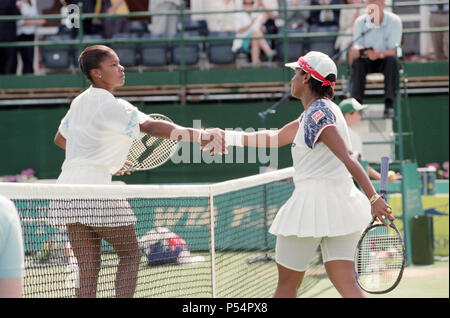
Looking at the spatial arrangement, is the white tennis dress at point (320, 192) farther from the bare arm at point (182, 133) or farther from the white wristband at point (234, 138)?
the white wristband at point (234, 138)

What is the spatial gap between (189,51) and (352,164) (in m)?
9.98

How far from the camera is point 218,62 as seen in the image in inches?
558

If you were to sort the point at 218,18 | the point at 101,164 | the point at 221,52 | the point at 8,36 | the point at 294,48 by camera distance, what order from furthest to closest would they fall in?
the point at 218,18 < the point at 8,36 < the point at 221,52 < the point at 294,48 < the point at 101,164

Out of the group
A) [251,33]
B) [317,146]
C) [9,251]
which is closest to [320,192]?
[317,146]

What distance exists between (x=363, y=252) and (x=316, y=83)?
93 cm

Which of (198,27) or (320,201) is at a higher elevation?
(198,27)

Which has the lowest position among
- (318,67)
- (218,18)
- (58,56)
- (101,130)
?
(101,130)

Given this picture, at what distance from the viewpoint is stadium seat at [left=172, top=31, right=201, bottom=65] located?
1425 centimetres

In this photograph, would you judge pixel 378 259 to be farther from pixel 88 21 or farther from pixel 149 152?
pixel 88 21

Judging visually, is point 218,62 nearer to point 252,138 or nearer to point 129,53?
point 129,53

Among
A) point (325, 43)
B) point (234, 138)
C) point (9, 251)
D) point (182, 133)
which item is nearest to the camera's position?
point (9, 251)

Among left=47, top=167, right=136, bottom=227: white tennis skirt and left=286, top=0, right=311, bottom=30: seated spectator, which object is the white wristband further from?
left=286, top=0, right=311, bottom=30: seated spectator

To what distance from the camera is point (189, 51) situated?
14.2 metres
